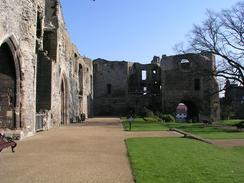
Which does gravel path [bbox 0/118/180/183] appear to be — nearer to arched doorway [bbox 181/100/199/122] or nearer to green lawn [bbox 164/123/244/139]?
green lawn [bbox 164/123/244/139]

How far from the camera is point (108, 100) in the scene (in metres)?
54.7

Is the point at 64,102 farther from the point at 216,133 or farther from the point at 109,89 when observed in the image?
the point at 109,89

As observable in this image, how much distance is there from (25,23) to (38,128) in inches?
213

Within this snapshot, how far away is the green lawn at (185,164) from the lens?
304 inches

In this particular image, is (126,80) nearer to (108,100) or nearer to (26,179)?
(108,100)

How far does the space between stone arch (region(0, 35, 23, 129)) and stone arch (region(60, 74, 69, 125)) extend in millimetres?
13306

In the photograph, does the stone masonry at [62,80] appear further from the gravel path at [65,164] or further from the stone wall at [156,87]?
the gravel path at [65,164]

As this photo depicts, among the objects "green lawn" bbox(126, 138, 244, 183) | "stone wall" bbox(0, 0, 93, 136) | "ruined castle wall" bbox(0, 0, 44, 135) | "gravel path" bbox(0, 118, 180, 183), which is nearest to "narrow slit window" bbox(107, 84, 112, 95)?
"stone wall" bbox(0, 0, 93, 136)

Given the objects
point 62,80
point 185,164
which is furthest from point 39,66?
point 185,164

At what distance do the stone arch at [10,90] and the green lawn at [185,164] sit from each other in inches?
241

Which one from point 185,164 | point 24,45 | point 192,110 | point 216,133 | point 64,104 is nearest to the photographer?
point 185,164

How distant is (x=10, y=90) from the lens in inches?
675

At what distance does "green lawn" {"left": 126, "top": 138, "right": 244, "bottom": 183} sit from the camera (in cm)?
771

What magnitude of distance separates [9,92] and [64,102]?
14.6 meters
